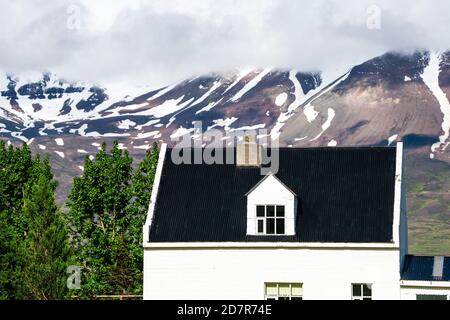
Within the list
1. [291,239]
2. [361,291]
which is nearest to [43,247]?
[291,239]

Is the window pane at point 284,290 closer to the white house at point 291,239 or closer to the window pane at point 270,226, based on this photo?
the white house at point 291,239

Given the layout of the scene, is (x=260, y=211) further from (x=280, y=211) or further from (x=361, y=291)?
(x=361, y=291)

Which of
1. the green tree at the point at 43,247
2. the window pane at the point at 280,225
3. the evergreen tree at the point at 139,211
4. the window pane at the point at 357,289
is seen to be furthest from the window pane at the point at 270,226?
the green tree at the point at 43,247

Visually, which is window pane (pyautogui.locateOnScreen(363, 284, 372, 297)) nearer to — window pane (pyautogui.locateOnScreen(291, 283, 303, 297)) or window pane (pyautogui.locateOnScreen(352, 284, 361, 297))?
window pane (pyautogui.locateOnScreen(352, 284, 361, 297))

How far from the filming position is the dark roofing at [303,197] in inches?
2231

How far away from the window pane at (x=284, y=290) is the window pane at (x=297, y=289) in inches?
9.1

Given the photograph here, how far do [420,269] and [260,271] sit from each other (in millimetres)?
8044

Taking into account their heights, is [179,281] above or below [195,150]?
below

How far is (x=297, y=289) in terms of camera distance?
56188 millimetres

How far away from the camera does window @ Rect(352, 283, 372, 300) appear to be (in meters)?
55.5

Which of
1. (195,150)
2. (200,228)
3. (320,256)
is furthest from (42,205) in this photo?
(320,256)
